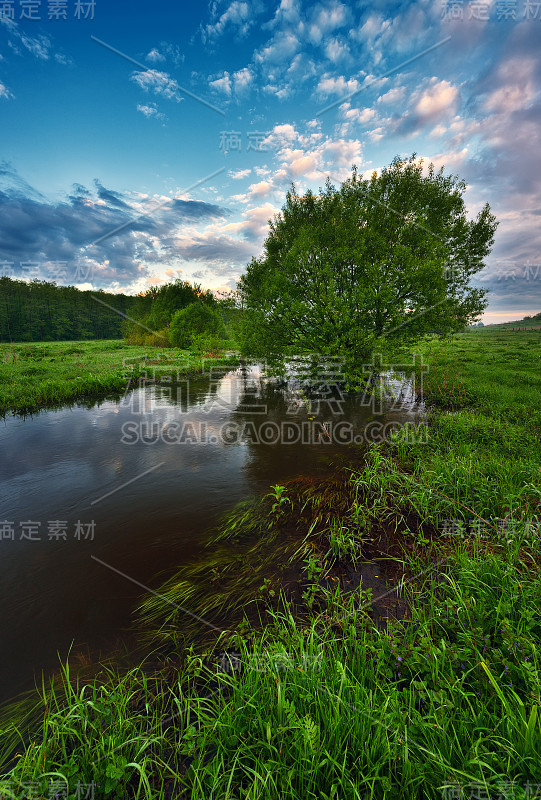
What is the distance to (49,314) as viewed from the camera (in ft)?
319

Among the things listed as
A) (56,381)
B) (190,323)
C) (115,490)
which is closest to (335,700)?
(115,490)

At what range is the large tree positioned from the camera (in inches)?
566

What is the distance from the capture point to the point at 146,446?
11508 mm

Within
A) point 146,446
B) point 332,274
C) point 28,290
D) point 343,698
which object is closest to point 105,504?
point 146,446

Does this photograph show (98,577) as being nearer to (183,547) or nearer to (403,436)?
(183,547)

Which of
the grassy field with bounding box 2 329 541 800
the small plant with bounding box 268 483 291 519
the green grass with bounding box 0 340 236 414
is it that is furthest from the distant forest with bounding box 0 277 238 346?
the grassy field with bounding box 2 329 541 800

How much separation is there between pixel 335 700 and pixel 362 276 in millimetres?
16500

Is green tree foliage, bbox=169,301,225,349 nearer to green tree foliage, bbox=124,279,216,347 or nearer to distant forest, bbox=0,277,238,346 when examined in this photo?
distant forest, bbox=0,277,238,346

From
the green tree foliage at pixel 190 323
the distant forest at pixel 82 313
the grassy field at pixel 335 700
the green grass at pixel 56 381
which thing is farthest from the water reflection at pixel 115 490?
the distant forest at pixel 82 313

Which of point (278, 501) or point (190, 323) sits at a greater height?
point (190, 323)

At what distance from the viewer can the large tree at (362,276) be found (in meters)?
14.4

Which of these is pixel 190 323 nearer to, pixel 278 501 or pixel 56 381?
→ pixel 56 381

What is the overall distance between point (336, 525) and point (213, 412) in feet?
37.9

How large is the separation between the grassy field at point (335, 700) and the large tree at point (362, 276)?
1100cm
